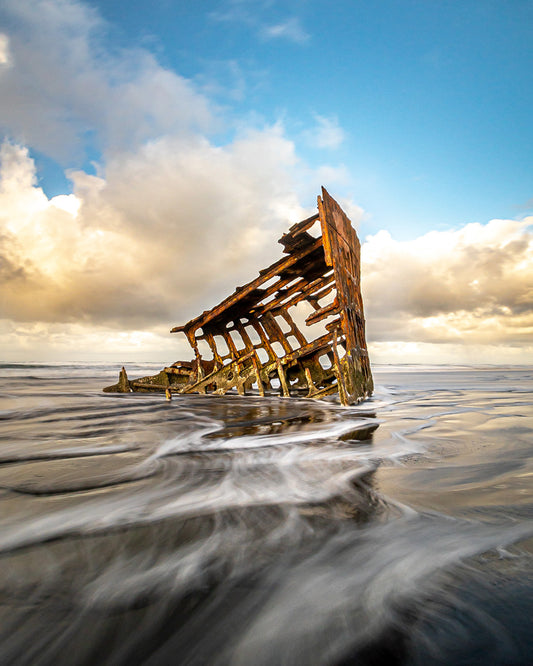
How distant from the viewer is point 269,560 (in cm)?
142

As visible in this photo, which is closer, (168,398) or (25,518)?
(25,518)

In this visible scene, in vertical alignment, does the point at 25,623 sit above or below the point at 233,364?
below

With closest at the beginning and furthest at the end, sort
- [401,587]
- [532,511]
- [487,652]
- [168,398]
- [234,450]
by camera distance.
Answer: [487,652] < [401,587] < [532,511] < [234,450] < [168,398]

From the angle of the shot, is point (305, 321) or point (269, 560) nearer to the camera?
point (269, 560)

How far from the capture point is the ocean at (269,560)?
100 centimetres

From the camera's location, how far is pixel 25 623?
3.50 feet

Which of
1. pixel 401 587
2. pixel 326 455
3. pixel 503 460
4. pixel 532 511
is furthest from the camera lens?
pixel 326 455

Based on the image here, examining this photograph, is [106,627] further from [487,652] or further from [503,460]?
[503,460]

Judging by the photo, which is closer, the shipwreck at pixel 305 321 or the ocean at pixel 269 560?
the ocean at pixel 269 560

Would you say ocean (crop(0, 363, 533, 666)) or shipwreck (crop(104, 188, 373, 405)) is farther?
shipwreck (crop(104, 188, 373, 405))

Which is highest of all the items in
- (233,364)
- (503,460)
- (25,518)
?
(233,364)

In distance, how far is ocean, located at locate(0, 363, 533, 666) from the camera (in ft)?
3.27

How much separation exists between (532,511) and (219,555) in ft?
5.46

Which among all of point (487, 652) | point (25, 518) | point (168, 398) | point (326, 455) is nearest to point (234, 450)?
point (326, 455)
